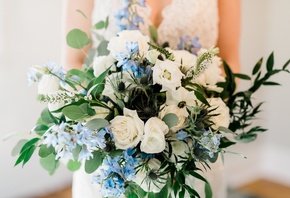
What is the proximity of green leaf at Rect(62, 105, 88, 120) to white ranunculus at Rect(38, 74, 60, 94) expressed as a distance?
6 centimetres

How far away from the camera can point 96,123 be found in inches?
28.0

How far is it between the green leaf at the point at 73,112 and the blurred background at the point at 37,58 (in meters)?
1.05

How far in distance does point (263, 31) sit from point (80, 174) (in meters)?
1.90

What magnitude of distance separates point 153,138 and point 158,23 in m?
0.53

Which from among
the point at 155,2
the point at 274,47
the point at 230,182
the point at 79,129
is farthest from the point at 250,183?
the point at 79,129

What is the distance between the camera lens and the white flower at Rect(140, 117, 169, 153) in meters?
0.73

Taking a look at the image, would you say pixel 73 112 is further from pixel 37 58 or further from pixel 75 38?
pixel 37 58

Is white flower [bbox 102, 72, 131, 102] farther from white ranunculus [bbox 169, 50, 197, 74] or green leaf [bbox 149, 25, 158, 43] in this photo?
green leaf [bbox 149, 25, 158, 43]

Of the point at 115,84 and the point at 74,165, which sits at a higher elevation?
the point at 115,84

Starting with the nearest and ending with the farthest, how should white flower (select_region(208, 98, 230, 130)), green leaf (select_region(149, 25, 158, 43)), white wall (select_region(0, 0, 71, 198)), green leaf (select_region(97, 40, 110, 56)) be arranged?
white flower (select_region(208, 98, 230, 130)), green leaf (select_region(97, 40, 110, 56)), green leaf (select_region(149, 25, 158, 43)), white wall (select_region(0, 0, 71, 198))

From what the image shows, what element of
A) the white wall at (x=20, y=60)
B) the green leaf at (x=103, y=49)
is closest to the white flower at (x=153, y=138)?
the green leaf at (x=103, y=49)

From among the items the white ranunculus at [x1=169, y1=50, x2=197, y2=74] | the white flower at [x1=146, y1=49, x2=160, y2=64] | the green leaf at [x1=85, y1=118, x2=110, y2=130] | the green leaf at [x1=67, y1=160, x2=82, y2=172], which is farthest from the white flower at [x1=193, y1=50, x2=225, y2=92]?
the green leaf at [x1=67, y1=160, x2=82, y2=172]

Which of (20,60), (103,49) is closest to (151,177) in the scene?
(103,49)

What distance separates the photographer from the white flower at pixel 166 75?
2.42 feet
